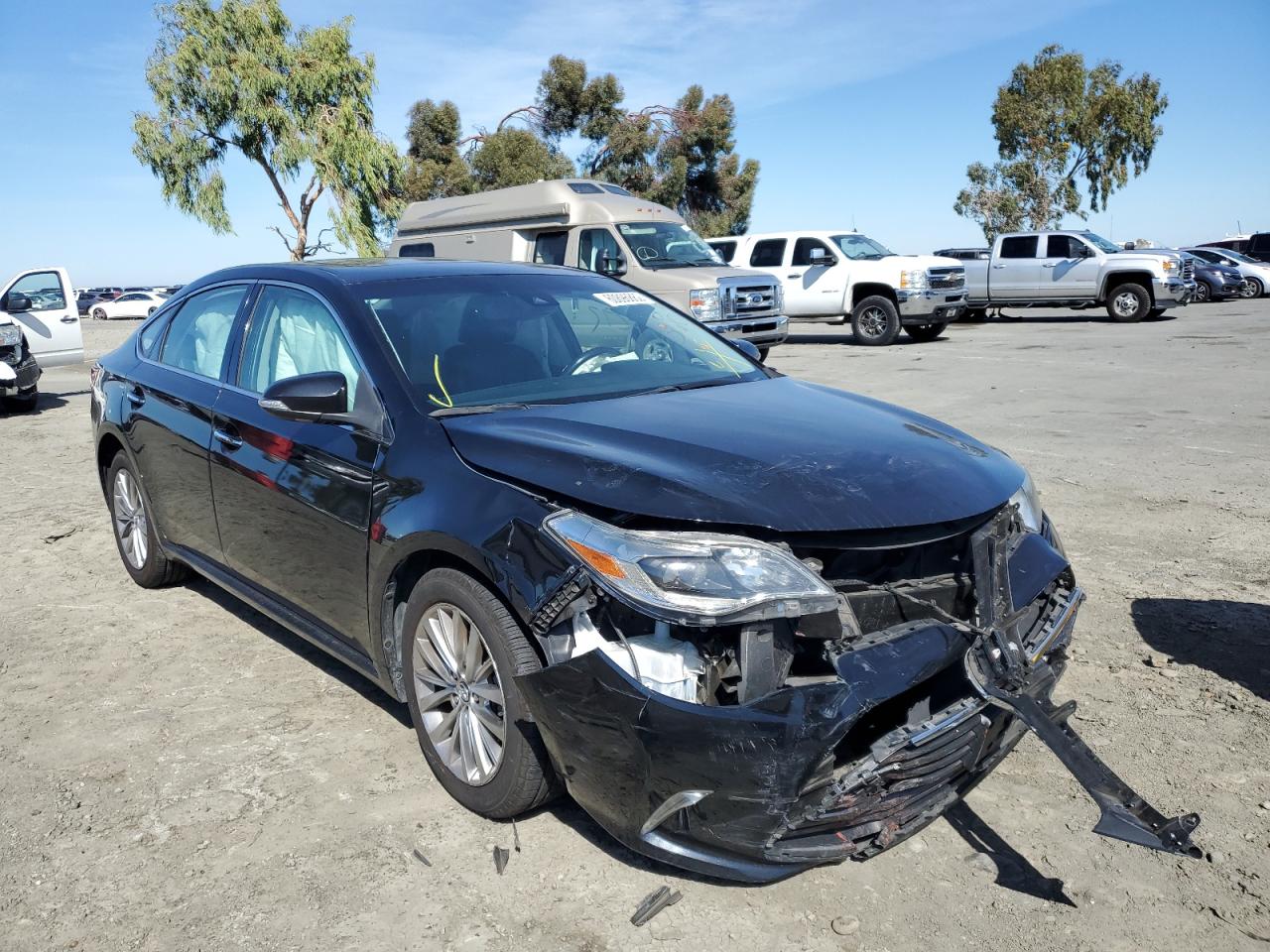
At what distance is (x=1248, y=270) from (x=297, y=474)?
32.8 m

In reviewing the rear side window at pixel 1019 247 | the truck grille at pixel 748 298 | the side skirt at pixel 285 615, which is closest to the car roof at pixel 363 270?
the side skirt at pixel 285 615

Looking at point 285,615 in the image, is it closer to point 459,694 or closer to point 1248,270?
point 459,694

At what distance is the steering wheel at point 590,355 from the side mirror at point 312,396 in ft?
2.65

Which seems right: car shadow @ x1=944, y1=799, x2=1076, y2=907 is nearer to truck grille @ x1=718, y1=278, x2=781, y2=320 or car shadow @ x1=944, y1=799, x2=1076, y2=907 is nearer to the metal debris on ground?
the metal debris on ground

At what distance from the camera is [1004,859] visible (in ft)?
9.48

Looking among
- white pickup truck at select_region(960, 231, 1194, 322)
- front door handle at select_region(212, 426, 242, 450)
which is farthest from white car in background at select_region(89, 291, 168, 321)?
front door handle at select_region(212, 426, 242, 450)

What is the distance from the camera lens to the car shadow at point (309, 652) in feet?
13.2

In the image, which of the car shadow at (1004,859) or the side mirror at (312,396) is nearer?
the car shadow at (1004,859)

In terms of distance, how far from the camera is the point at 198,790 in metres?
3.42

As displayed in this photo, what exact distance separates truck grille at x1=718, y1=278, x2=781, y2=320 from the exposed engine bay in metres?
12.9

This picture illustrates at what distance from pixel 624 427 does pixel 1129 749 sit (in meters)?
1.96

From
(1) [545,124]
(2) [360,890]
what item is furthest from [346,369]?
(1) [545,124]

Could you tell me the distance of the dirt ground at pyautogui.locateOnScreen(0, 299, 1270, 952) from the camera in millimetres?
2664

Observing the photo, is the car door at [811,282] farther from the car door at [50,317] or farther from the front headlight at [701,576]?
the front headlight at [701,576]
